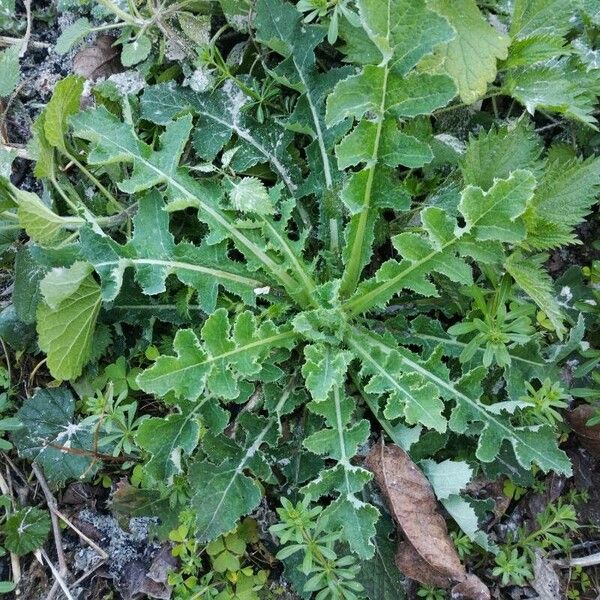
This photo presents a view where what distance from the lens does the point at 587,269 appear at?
246 cm

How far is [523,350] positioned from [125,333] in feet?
4.59

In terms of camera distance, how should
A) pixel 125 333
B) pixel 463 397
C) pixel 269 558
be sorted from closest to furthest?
pixel 463 397 → pixel 269 558 → pixel 125 333

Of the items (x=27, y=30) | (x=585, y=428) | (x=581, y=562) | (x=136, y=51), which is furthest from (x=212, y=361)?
(x=27, y=30)

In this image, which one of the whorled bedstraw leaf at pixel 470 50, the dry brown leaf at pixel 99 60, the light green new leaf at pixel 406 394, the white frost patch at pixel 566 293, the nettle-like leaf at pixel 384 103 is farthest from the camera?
the dry brown leaf at pixel 99 60

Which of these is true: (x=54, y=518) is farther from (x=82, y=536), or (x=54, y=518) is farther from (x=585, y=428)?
(x=585, y=428)

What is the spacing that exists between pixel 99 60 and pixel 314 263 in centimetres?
120

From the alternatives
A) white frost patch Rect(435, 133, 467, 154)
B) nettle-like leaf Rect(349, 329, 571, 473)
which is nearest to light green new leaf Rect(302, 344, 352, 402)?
nettle-like leaf Rect(349, 329, 571, 473)

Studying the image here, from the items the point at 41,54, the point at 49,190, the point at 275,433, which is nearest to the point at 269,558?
the point at 275,433

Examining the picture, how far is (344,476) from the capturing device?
6.89ft

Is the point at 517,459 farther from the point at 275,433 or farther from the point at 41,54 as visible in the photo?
the point at 41,54

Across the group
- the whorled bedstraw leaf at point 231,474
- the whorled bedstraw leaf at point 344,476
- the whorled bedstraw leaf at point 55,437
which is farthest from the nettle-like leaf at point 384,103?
the whorled bedstraw leaf at point 55,437

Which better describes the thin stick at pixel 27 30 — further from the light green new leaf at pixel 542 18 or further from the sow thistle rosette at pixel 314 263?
the light green new leaf at pixel 542 18

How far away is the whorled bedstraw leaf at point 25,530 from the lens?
2.34 metres

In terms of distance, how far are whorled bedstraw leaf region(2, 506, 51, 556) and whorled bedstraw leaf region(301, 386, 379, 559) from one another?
38.2 inches
